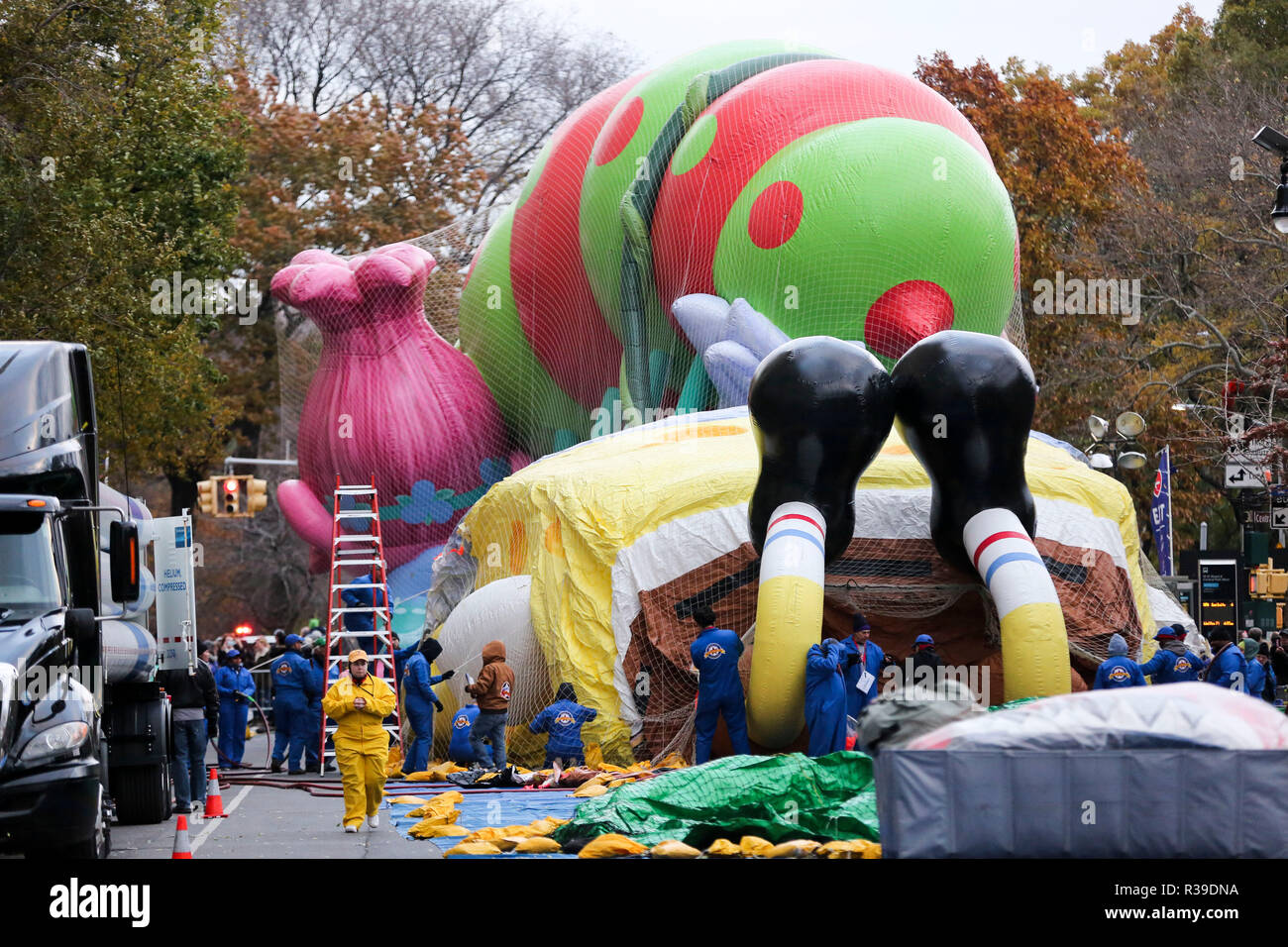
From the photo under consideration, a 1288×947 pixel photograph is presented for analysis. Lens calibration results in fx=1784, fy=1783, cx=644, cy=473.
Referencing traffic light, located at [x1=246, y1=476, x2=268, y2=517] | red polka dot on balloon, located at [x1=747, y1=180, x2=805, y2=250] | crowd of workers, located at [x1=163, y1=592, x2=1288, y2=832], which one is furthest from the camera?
traffic light, located at [x1=246, y1=476, x2=268, y2=517]

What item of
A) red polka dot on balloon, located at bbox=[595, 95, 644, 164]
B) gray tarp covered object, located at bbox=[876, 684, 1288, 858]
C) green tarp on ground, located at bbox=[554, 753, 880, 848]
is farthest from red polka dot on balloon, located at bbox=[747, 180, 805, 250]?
gray tarp covered object, located at bbox=[876, 684, 1288, 858]

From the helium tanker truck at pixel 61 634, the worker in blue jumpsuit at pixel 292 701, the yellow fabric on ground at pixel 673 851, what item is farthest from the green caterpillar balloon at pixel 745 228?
the yellow fabric on ground at pixel 673 851

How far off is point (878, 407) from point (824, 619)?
2508 millimetres

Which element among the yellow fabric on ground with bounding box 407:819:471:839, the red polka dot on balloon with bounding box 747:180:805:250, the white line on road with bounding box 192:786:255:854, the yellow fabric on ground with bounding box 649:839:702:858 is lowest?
the white line on road with bounding box 192:786:255:854

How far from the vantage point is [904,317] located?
62.6 feet

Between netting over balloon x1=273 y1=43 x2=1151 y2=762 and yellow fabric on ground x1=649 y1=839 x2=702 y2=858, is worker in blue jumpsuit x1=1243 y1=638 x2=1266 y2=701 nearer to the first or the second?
netting over balloon x1=273 y1=43 x2=1151 y2=762

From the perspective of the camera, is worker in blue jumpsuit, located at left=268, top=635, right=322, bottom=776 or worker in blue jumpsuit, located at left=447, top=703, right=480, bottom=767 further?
worker in blue jumpsuit, located at left=268, top=635, right=322, bottom=776

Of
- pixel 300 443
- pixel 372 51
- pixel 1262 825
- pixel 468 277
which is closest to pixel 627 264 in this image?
pixel 468 277

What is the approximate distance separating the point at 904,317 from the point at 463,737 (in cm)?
644

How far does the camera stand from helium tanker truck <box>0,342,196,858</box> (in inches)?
392

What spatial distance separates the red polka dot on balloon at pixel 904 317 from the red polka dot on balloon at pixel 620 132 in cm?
477

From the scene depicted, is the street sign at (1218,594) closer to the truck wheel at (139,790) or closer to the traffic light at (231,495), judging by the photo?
the traffic light at (231,495)

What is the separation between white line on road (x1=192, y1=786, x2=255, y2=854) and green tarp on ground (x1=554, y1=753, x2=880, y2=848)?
9.34 feet

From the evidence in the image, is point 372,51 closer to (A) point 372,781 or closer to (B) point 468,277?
(B) point 468,277
